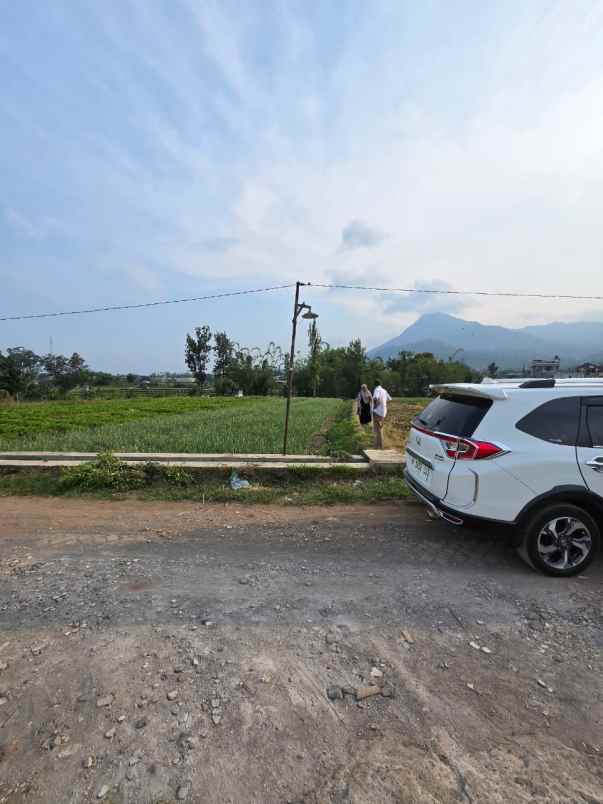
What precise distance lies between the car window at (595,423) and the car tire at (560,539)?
0.63 meters

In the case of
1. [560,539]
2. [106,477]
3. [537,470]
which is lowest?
[106,477]

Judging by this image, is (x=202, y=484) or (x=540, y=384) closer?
(x=540, y=384)

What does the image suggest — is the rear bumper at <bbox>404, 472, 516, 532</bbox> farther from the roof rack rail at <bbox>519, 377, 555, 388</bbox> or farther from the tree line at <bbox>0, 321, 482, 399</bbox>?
the tree line at <bbox>0, 321, 482, 399</bbox>

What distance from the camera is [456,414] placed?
3963 mm

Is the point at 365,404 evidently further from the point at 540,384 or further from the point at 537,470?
the point at 537,470

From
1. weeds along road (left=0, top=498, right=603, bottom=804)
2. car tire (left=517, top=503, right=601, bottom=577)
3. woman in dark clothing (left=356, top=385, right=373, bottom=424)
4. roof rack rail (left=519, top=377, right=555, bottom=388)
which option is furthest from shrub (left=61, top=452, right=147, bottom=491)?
woman in dark clothing (left=356, top=385, right=373, bottom=424)

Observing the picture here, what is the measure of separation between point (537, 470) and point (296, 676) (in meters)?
2.61

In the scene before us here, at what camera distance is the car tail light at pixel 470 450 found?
139 inches

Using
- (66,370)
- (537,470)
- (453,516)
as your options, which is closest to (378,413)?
(453,516)

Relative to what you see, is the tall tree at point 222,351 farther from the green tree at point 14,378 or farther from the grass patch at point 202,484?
the grass patch at point 202,484

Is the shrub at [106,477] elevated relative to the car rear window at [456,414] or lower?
lower

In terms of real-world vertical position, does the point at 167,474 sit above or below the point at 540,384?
below

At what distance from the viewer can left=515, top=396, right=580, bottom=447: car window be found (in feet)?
11.8

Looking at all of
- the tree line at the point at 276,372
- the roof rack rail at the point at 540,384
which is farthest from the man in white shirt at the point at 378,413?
the tree line at the point at 276,372
